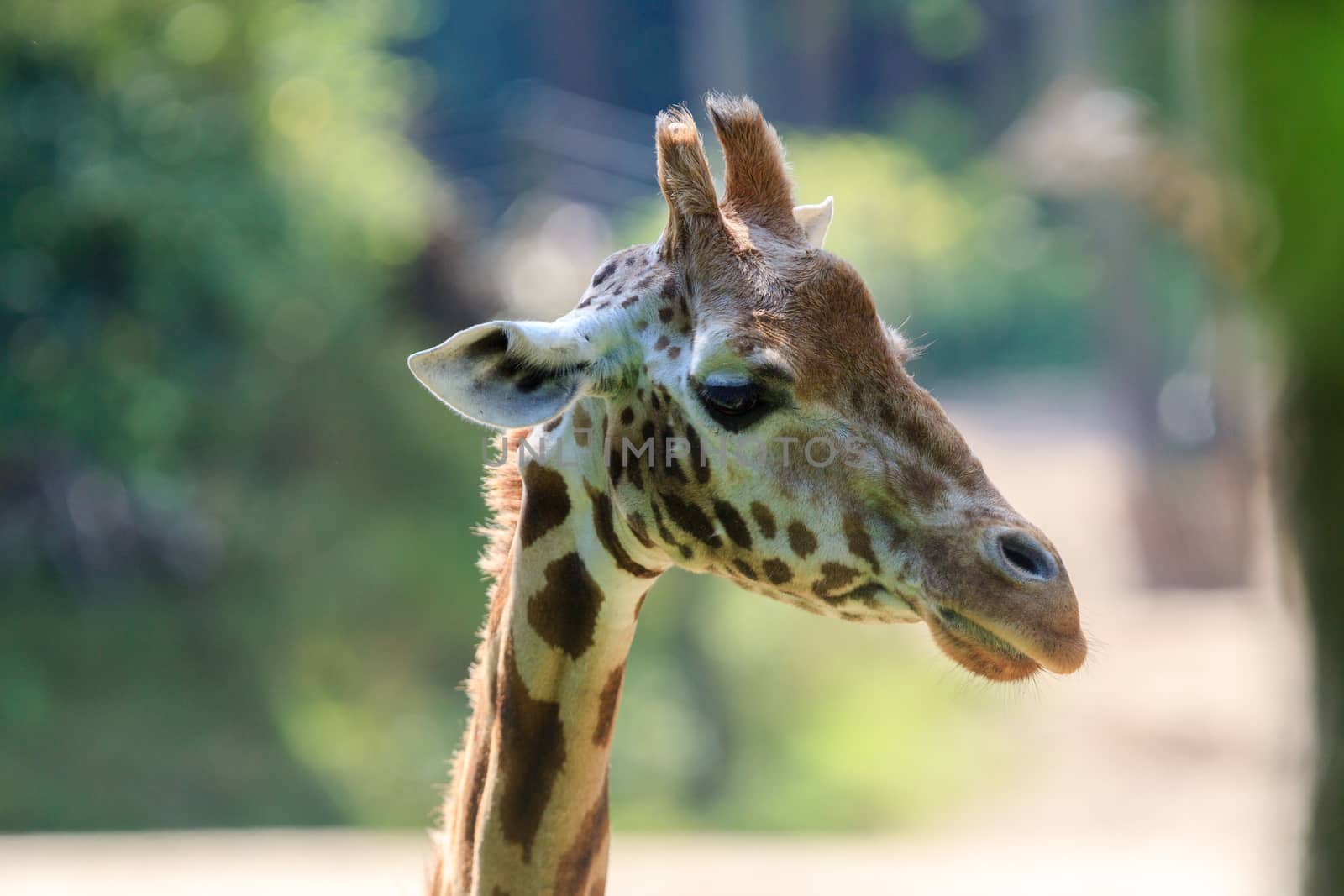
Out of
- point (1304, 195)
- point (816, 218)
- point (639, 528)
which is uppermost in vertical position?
point (1304, 195)

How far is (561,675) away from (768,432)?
0.60 meters

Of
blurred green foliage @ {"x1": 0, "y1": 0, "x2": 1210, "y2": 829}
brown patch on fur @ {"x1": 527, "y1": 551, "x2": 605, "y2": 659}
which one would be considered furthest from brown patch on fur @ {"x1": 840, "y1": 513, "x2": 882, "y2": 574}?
blurred green foliage @ {"x1": 0, "y1": 0, "x2": 1210, "y2": 829}

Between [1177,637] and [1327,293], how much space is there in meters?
11.2

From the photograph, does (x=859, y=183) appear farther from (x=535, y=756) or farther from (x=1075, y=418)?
(x=535, y=756)

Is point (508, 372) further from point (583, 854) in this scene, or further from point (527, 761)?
point (583, 854)

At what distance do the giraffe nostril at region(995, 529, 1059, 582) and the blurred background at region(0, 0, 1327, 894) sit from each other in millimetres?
5761

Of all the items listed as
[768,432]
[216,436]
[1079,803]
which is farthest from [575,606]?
[216,436]

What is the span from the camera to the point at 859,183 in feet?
54.3

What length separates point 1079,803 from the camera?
478 inches

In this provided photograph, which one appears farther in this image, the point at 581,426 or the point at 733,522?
the point at 581,426

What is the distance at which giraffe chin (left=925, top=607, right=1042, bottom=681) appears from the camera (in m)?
2.22

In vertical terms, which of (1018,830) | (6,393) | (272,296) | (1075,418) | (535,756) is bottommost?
(535,756)

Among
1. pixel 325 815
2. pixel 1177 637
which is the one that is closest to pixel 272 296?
pixel 325 815

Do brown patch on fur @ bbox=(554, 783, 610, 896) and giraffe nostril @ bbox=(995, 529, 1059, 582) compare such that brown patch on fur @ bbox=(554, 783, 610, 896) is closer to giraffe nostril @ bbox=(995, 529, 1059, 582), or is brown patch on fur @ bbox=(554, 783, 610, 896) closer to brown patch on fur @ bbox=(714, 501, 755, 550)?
brown patch on fur @ bbox=(714, 501, 755, 550)
